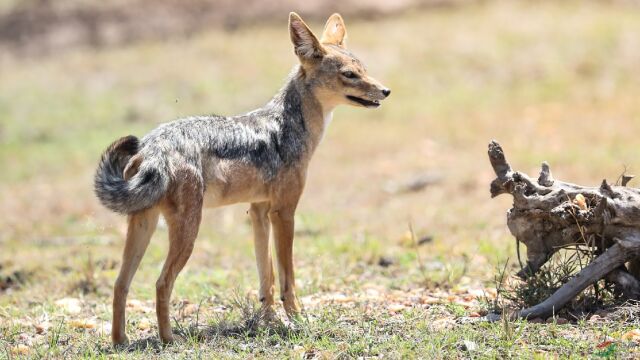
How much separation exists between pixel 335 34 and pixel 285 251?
2.30 meters

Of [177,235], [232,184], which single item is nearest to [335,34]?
[232,184]

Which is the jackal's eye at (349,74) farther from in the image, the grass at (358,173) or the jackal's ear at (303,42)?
the grass at (358,173)

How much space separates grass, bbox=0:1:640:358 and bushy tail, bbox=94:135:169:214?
3.25 feet

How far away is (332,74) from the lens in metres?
7.94

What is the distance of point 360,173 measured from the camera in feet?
50.4

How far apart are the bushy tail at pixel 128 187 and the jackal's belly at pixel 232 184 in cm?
47

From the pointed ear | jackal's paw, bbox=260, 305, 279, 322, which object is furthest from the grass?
the pointed ear

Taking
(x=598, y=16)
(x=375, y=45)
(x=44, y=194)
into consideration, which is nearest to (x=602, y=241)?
(x=44, y=194)

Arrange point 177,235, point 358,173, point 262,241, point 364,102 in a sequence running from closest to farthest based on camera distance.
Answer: point 177,235 < point 262,241 < point 364,102 < point 358,173

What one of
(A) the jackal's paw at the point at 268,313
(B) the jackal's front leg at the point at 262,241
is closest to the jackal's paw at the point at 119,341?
(A) the jackal's paw at the point at 268,313

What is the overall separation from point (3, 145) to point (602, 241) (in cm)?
1403

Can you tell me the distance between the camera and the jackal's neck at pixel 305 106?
25.8 ft

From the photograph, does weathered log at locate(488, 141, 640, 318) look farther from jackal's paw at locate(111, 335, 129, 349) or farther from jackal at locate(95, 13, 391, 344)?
jackal's paw at locate(111, 335, 129, 349)

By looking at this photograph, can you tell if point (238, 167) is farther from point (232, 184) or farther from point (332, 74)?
point (332, 74)
